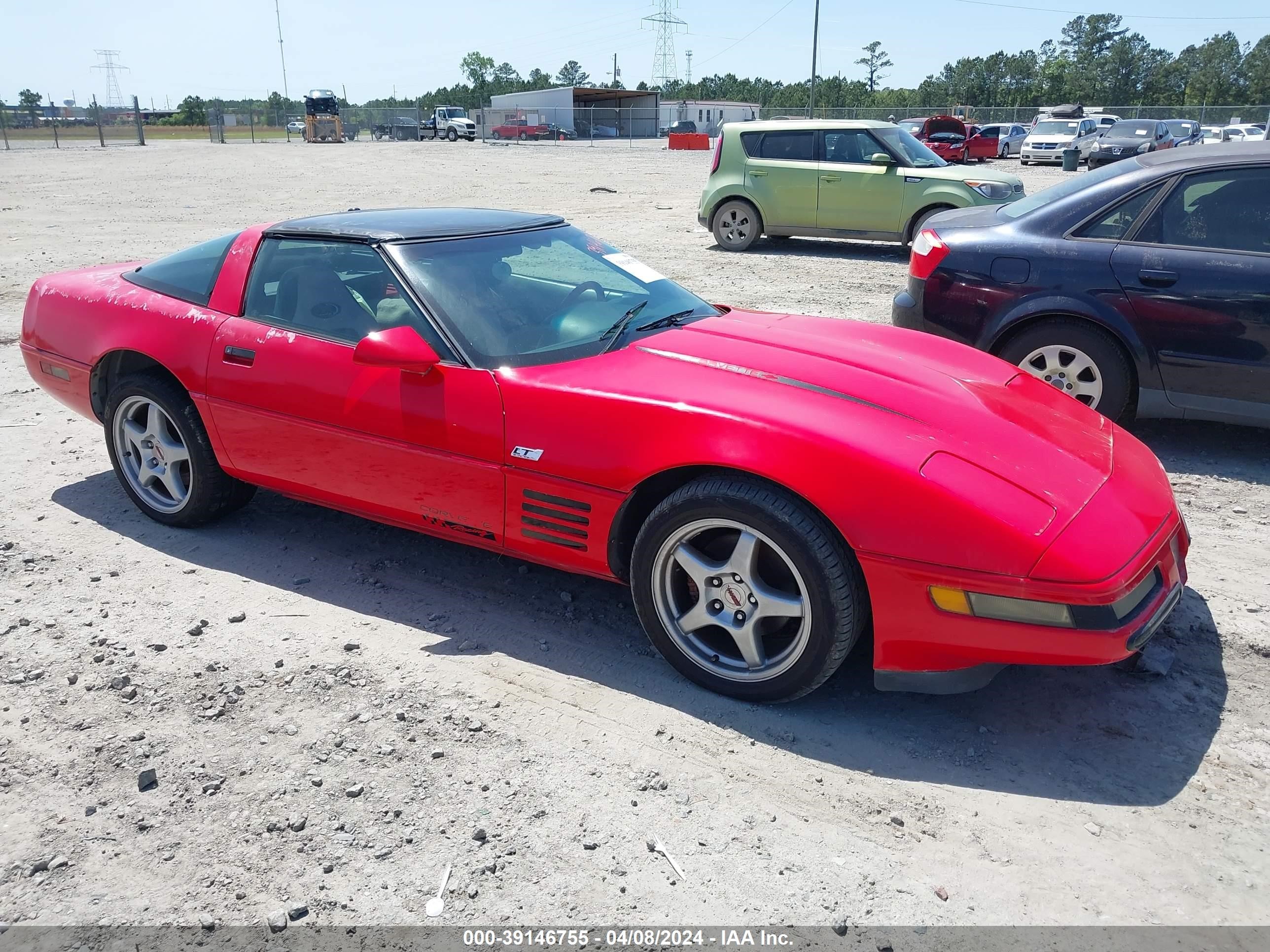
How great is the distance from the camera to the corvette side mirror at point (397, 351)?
10.5ft

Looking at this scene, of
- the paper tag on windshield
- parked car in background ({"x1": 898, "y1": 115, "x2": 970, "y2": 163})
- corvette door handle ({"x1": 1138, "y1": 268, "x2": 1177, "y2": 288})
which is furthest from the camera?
parked car in background ({"x1": 898, "y1": 115, "x2": 970, "y2": 163})

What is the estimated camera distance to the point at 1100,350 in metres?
4.97

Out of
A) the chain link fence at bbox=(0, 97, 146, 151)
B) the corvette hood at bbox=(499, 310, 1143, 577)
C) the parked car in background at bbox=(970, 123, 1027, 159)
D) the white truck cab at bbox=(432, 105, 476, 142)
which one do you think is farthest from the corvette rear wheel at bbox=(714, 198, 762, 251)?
the white truck cab at bbox=(432, 105, 476, 142)

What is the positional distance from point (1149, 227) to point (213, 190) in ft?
68.0

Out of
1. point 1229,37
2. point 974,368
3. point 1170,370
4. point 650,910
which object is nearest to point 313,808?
point 650,910

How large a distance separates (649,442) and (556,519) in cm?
45

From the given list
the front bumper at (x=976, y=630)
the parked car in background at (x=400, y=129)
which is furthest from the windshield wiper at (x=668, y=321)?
the parked car in background at (x=400, y=129)

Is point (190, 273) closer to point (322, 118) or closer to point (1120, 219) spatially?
point (1120, 219)

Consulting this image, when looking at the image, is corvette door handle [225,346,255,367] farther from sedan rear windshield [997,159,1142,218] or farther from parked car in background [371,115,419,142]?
parked car in background [371,115,419,142]

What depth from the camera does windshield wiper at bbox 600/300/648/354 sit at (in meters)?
3.41

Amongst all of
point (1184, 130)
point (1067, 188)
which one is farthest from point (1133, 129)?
point (1067, 188)

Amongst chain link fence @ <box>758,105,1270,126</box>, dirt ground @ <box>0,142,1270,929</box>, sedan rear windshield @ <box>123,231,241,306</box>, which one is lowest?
dirt ground @ <box>0,142,1270,929</box>

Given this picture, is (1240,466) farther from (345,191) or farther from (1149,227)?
(345,191)

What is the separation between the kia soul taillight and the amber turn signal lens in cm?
335
